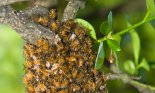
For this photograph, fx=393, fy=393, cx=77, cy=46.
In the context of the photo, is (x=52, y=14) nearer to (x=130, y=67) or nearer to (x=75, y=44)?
(x=75, y=44)

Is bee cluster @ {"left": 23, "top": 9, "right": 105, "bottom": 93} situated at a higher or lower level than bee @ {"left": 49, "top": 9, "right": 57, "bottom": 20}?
lower

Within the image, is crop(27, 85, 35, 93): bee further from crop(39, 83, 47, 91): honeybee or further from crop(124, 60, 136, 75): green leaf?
crop(124, 60, 136, 75): green leaf

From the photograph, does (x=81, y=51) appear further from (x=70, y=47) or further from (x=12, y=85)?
(x=12, y=85)

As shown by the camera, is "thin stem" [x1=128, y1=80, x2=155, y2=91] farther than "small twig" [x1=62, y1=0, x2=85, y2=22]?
Yes

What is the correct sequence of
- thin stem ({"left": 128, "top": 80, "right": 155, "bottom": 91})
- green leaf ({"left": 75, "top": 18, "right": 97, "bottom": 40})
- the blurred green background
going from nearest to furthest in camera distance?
green leaf ({"left": 75, "top": 18, "right": 97, "bottom": 40})
thin stem ({"left": 128, "top": 80, "right": 155, "bottom": 91})
the blurred green background

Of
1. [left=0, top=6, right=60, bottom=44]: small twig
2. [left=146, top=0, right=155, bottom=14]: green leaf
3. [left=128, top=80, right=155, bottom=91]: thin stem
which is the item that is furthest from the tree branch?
[left=128, top=80, right=155, bottom=91]: thin stem

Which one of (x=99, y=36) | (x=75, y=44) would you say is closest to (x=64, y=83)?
(x=75, y=44)
